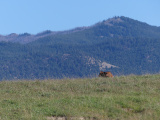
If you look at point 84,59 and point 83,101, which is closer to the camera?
point 83,101

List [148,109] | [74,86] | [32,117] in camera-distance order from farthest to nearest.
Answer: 1. [74,86]
2. [148,109]
3. [32,117]

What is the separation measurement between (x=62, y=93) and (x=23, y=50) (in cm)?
17413

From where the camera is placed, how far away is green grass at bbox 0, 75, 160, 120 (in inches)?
431

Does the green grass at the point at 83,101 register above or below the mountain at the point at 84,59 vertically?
above

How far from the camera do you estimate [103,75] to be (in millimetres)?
21391

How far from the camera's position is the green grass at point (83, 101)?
10945mm

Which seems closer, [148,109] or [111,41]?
[148,109]

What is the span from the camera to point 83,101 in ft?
40.1

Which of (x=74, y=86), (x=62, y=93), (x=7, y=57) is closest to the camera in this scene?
(x=62, y=93)

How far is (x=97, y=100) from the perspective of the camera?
40.5 ft

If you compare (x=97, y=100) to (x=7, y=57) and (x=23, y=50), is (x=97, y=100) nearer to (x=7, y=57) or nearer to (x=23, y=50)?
(x=7, y=57)

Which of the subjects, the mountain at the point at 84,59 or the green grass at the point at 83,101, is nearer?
the green grass at the point at 83,101

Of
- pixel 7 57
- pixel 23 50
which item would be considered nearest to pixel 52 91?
pixel 7 57

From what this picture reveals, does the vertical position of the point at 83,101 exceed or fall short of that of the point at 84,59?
it exceeds it
